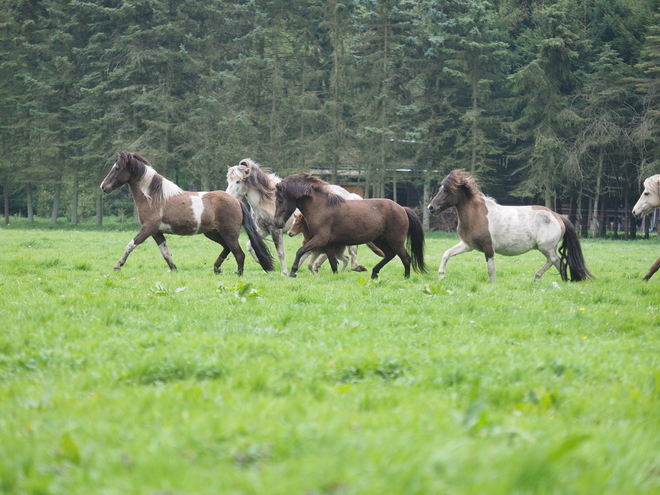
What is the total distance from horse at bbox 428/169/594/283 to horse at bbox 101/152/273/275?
394 centimetres

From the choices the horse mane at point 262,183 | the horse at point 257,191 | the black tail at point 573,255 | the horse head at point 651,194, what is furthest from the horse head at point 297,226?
the horse head at point 651,194

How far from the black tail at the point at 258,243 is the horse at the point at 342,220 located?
988 millimetres

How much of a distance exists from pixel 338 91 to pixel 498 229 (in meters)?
30.4

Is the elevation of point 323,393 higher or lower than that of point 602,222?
lower

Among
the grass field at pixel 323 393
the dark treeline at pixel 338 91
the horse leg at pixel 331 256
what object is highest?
the dark treeline at pixel 338 91

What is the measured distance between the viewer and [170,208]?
12656 mm

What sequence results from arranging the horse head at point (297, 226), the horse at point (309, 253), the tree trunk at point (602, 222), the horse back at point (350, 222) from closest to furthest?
1. the horse back at point (350, 222)
2. the horse at point (309, 253)
3. the horse head at point (297, 226)
4. the tree trunk at point (602, 222)

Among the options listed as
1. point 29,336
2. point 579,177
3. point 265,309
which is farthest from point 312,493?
point 579,177

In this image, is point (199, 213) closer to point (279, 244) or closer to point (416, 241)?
point (279, 244)

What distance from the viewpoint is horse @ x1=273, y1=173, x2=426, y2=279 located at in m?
11.9

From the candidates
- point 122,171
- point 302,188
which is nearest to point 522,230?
point 302,188

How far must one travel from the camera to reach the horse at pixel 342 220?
39.1ft

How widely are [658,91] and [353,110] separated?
17.6 m

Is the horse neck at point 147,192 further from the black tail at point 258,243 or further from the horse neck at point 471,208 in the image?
the horse neck at point 471,208
